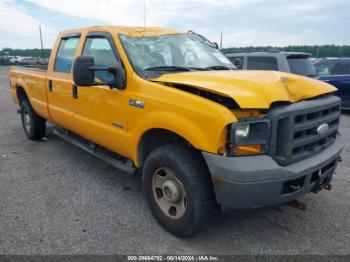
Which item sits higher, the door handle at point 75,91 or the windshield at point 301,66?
the windshield at point 301,66

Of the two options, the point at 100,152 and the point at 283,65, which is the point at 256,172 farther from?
the point at 283,65

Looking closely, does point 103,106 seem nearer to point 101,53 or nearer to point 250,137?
point 101,53

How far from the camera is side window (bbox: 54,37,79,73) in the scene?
4652 millimetres

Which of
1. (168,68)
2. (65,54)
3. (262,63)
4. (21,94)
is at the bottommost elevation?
(21,94)

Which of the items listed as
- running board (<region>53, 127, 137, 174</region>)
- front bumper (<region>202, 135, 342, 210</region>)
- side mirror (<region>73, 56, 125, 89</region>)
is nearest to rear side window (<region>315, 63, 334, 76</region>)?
running board (<region>53, 127, 137, 174</region>)

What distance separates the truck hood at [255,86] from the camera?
262 centimetres

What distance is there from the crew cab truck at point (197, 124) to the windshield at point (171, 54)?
1cm

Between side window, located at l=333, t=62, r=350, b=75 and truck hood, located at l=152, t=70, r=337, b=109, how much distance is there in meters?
7.27

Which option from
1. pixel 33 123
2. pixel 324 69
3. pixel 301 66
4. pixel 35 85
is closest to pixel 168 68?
pixel 35 85

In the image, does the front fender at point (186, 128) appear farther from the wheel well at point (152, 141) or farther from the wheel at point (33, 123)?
the wheel at point (33, 123)

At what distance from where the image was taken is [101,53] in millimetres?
4027

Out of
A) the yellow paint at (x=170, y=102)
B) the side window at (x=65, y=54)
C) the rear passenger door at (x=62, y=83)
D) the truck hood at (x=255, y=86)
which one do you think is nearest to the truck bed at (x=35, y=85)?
the rear passenger door at (x=62, y=83)

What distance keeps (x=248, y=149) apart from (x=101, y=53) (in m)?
2.28

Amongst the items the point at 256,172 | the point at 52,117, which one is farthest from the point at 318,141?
the point at 52,117
